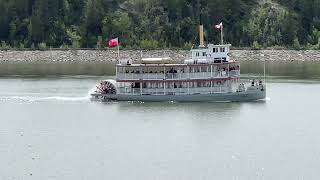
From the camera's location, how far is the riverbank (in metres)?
157

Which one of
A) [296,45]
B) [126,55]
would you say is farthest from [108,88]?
[296,45]

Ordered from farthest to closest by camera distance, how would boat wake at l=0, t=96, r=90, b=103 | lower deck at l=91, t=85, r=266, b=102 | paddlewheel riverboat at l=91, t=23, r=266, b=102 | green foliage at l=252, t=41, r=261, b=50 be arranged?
green foliage at l=252, t=41, r=261, b=50
boat wake at l=0, t=96, r=90, b=103
paddlewheel riverboat at l=91, t=23, r=266, b=102
lower deck at l=91, t=85, r=266, b=102

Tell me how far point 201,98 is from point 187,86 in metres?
2.09

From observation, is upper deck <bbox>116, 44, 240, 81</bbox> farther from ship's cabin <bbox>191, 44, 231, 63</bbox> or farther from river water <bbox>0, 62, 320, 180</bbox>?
river water <bbox>0, 62, 320, 180</bbox>

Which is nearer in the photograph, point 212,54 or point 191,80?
point 191,80

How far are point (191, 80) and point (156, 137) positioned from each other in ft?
75.5

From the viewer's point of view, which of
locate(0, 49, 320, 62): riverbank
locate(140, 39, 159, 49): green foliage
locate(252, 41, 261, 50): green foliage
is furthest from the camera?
locate(140, 39, 159, 49): green foliage

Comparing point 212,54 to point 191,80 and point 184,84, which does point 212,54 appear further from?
point 184,84

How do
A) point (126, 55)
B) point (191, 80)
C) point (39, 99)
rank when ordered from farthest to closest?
point (126, 55) → point (39, 99) → point (191, 80)

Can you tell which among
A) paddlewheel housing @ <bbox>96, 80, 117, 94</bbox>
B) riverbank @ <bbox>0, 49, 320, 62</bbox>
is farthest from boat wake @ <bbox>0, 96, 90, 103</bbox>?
riverbank @ <bbox>0, 49, 320, 62</bbox>

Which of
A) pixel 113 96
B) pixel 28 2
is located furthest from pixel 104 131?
pixel 28 2

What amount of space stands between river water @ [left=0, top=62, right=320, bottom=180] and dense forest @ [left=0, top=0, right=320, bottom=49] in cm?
6449

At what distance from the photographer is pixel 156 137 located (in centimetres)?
6962

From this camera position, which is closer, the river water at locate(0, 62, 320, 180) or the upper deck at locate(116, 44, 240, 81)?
the river water at locate(0, 62, 320, 180)
